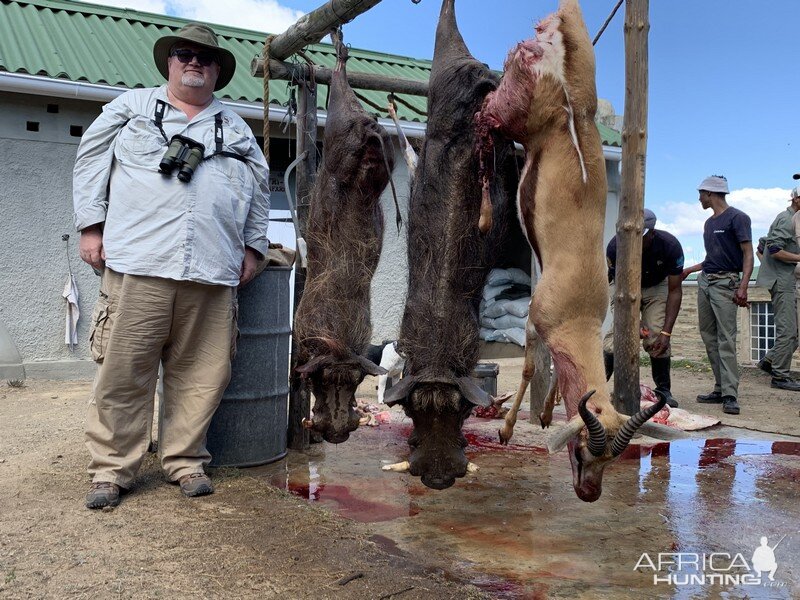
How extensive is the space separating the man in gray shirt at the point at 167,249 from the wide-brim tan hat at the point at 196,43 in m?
0.01

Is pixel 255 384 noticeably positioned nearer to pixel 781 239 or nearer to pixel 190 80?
pixel 190 80

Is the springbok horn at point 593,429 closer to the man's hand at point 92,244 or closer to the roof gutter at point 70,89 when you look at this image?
the man's hand at point 92,244

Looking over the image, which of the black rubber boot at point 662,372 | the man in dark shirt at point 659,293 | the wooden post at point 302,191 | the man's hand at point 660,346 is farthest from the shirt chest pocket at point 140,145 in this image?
the black rubber boot at point 662,372

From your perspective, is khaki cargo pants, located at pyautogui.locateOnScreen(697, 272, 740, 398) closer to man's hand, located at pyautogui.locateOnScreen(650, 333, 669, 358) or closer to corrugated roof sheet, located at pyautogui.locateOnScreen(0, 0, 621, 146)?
man's hand, located at pyautogui.locateOnScreen(650, 333, 669, 358)

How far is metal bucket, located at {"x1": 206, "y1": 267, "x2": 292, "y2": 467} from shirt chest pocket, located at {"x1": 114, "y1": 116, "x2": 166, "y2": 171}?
1.11 m

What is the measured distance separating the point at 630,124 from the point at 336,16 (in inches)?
92.2

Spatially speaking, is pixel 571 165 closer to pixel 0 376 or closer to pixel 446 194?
pixel 446 194

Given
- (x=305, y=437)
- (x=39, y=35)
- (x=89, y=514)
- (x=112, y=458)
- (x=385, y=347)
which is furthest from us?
(x=39, y=35)

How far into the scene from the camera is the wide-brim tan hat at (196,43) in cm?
434

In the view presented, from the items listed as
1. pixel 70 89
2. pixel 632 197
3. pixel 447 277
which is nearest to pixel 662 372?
pixel 632 197

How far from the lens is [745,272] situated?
312 inches

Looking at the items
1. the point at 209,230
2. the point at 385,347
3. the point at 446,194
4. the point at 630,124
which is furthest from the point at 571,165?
the point at 385,347

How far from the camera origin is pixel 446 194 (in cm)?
343

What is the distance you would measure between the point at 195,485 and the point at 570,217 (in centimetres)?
289
